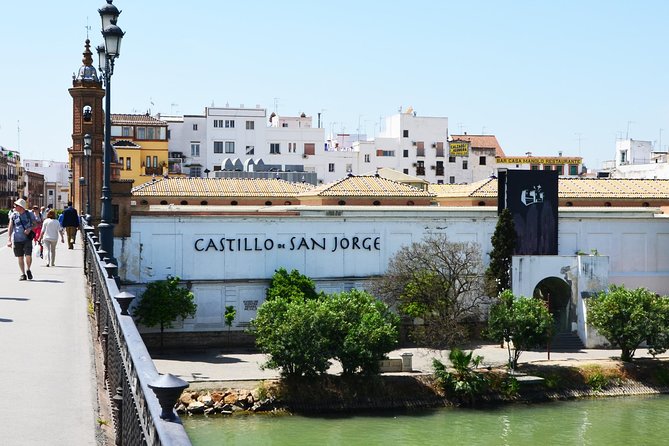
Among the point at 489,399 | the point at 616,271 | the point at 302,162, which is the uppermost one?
the point at 302,162

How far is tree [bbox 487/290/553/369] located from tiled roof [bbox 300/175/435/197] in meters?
10.1

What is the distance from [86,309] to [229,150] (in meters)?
55.4

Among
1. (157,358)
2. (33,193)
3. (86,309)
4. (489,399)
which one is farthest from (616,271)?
(33,193)

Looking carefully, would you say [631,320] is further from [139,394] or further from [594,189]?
[139,394]

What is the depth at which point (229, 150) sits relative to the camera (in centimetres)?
6612

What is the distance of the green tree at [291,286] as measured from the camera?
33.3 meters

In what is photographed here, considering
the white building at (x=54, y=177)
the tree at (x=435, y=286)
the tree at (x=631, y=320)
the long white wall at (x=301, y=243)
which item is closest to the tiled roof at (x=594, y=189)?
the long white wall at (x=301, y=243)

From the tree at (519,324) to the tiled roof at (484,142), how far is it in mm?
40017

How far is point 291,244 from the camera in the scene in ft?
115

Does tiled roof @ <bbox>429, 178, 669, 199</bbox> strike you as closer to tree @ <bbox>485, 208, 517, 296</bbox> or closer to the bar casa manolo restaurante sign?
tree @ <bbox>485, 208, 517, 296</bbox>

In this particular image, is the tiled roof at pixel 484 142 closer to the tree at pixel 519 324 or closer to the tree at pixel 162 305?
the tree at pixel 519 324

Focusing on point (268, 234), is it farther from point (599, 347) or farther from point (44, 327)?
point (44, 327)

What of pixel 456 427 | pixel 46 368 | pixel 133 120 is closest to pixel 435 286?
pixel 456 427

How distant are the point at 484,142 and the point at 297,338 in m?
47.1
